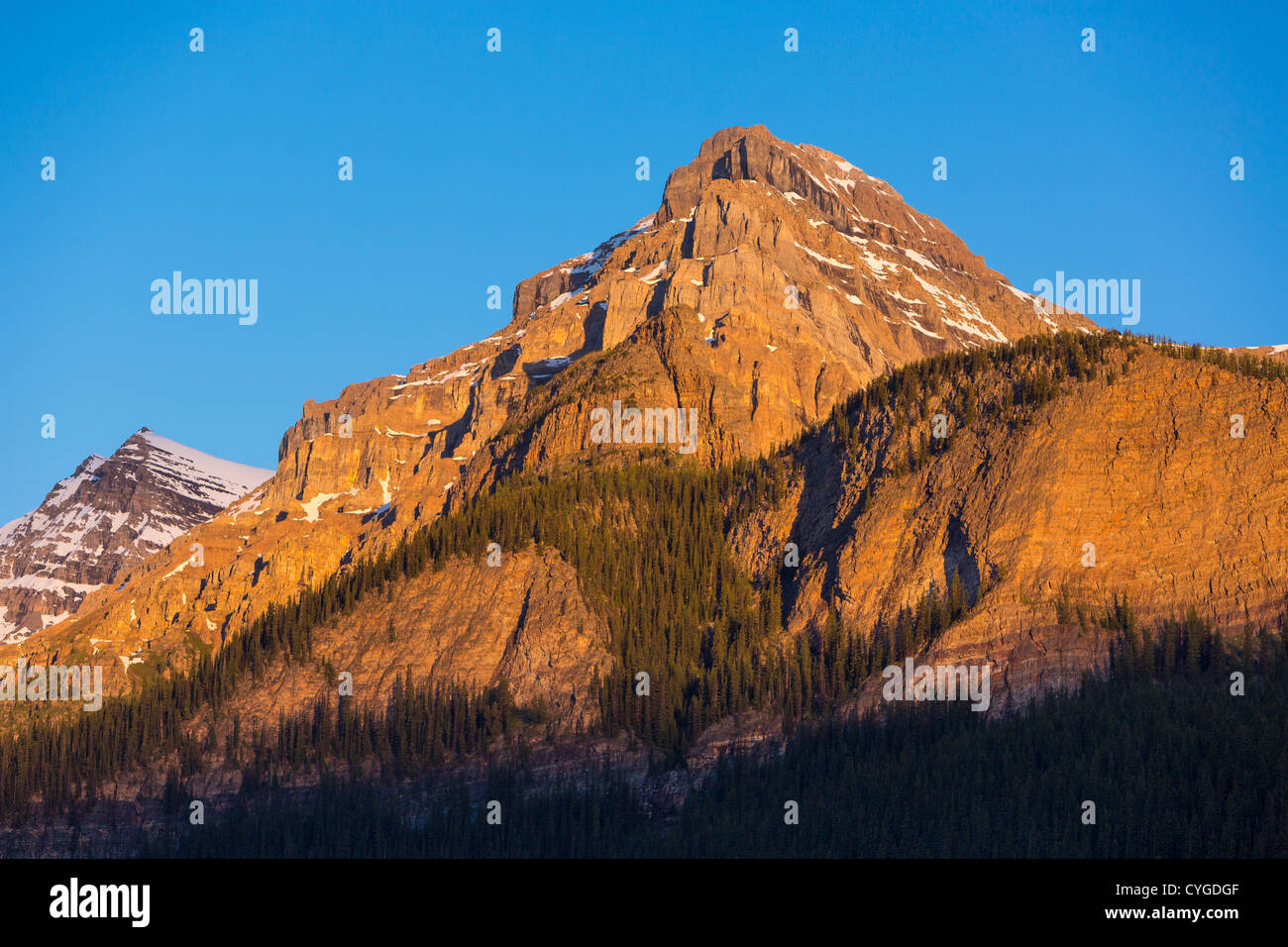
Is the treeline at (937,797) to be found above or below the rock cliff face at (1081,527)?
below

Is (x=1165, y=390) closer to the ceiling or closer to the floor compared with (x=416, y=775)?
closer to the ceiling

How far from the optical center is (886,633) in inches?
7121

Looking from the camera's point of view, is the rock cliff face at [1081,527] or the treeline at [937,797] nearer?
the treeline at [937,797]

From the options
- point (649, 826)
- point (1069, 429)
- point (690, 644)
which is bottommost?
point (649, 826)

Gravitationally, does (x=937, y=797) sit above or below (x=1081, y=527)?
below

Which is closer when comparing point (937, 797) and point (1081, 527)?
point (937, 797)

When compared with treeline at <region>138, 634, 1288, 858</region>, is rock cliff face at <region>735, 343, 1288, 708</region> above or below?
above

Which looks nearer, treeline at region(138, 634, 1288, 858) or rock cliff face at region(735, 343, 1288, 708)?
treeline at region(138, 634, 1288, 858)
